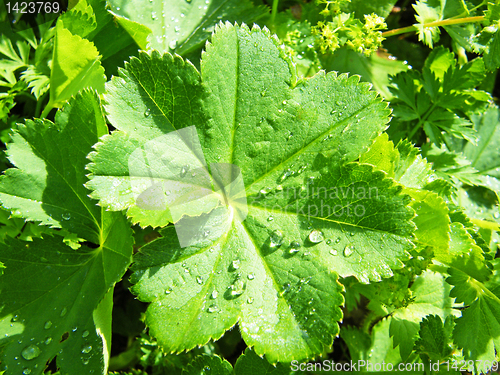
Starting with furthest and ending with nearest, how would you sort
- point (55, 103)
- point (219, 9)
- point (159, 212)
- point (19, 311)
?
1. point (219, 9)
2. point (55, 103)
3. point (19, 311)
4. point (159, 212)

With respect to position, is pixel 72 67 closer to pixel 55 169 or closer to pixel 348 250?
pixel 55 169

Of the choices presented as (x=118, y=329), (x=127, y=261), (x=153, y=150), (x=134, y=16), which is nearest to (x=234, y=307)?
(x=127, y=261)

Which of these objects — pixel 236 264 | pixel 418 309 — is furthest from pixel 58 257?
pixel 418 309

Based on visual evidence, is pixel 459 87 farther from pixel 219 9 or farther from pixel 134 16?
pixel 134 16

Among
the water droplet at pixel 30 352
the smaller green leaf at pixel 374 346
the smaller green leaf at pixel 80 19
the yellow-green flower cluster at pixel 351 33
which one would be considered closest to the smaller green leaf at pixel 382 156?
the yellow-green flower cluster at pixel 351 33

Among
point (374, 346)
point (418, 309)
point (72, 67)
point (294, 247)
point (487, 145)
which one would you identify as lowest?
point (374, 346)

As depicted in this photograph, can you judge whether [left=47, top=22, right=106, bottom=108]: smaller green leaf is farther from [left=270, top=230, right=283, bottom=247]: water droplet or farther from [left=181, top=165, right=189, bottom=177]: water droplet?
[left=270, top=230, right=283, bottom=247]: water droplet

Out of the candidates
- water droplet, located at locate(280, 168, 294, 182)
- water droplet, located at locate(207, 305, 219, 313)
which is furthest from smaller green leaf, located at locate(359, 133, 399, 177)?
water droplet, located at locate(207, 305, 219, 313)
